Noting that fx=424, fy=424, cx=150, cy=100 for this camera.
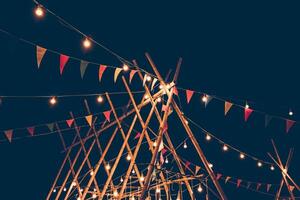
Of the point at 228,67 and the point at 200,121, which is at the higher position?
the point at 228,67

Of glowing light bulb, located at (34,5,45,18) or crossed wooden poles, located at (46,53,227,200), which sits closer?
glowing light bulb, located at (34,5,45,18)

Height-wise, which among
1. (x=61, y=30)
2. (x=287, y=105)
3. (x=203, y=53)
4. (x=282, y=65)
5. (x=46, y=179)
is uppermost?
(x=61, y=30)

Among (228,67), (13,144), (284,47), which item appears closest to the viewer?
(284,47)

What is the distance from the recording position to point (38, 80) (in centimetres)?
1011

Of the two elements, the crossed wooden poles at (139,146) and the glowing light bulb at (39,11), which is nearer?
the glowing light bulb at (39,11)

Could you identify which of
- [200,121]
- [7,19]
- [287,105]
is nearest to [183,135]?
[200,121]

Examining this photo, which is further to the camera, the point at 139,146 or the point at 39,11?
the point at 139,146

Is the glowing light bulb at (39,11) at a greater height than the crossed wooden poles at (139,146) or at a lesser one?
greater

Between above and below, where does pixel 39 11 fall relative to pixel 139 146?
above

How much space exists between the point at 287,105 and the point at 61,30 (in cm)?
548

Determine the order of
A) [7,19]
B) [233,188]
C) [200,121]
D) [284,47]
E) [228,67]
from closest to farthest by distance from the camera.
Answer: [7,19] → [284,47] → [228,67] → [200,121] → [233,188]

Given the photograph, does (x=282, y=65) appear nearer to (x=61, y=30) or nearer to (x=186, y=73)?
(x=186, y=73)

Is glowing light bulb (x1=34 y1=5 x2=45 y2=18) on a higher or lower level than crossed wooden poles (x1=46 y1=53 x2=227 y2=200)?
higher

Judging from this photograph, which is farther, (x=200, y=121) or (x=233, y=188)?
(x=233, y=188)
